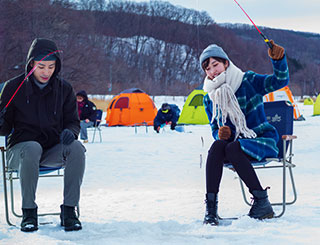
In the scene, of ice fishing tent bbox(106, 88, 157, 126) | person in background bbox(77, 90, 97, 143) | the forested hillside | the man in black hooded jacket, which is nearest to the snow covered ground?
the man in black hooded jacket

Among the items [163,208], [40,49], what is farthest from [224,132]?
[40,49]

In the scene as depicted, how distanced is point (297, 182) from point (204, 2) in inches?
62.6

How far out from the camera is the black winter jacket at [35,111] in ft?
7.41

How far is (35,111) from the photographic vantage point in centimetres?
228

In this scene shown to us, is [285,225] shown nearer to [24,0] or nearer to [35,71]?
[35,71]

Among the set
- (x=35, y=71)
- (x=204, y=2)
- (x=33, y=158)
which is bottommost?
(x=33, y=158)

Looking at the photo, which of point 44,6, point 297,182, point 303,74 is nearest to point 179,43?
point 303,74

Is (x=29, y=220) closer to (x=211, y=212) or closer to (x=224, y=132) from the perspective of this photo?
(x=211, y=212)

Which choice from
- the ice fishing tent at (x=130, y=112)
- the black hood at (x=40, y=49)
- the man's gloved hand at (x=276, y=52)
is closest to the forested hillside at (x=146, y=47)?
the ice fishing tent at (x=130, y=112)

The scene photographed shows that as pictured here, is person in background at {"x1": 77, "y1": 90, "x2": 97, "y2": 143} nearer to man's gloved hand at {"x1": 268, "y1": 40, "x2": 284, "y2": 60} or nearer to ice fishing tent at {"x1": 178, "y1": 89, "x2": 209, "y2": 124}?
ice fishing tent at {"x1": 178, "y1": 89, "x2": 209, "y2": 124}

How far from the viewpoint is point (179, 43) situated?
4981cm

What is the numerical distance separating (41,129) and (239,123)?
40.8 inches

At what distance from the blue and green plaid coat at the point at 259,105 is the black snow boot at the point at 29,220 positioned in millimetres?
1050

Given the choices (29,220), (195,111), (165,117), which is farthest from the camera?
(195,111)
